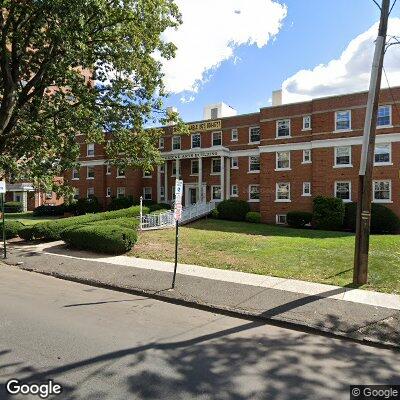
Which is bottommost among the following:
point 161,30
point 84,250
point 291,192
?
point 84,250

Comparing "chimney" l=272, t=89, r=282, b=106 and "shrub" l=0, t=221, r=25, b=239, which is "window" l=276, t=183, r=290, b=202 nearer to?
"chimney" l=272, t=89, r=282, b=106

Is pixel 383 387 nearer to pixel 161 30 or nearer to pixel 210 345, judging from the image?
pixel 210 345

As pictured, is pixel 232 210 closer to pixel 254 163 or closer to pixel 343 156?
pixel 254 163

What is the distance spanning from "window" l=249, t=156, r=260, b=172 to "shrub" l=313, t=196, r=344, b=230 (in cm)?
773

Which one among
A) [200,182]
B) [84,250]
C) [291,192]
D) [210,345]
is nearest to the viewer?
[210,345]

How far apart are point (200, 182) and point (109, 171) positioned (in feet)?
45.0

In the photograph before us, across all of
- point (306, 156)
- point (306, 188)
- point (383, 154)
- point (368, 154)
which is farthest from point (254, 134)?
point (368, 154)

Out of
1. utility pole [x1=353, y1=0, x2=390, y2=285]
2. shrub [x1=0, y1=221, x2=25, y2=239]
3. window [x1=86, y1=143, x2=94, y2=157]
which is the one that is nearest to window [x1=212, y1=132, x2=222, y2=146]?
window [x1=86, y1=143, x2=94, y2=157]

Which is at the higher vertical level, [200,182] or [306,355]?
[200,182]

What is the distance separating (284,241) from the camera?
1723 centimetres

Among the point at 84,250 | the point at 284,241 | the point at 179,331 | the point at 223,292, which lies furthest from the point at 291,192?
the point at 179,331

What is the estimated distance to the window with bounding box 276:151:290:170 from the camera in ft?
97.6

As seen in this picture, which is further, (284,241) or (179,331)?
Result: (284,241)

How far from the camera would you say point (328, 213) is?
2530 cm
